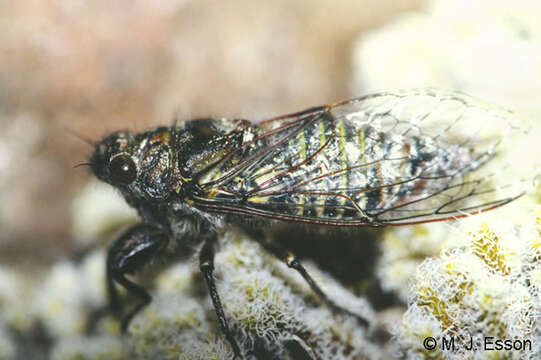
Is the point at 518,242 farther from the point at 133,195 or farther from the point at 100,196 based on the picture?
the point at 100,196

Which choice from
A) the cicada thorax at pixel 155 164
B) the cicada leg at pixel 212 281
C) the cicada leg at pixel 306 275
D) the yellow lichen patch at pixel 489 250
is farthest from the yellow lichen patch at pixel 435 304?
the cicada thorax at pixel 155 164

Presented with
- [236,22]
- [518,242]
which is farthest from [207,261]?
[236,22]

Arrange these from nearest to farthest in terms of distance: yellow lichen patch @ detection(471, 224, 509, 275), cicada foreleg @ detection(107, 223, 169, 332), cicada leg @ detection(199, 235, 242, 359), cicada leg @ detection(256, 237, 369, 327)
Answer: yellow lichen patch @ detection(471, 224, 509, 275) → cicada leg @ detection(199, 235, 242, 359) → cicada leg @ detection(256, 237, 369, 327) → cicada foreleg @ detection(107, 223, 169, 332)

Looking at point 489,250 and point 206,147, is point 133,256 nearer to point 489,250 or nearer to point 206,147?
point 206,147

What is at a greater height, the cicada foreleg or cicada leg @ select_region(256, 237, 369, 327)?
the cicada foreleg

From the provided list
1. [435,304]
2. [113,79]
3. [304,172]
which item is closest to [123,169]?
[304,172]

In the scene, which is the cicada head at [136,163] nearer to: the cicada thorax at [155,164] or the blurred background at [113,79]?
the cicada thorax at [155,164]

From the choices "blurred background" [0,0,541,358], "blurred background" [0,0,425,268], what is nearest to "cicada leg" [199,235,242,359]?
"blurred background" [0,0,541,358]

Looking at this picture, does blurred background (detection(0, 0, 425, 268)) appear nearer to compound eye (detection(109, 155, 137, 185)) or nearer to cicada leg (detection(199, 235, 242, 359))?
compound eye (detection(109, 155, 137, 185))
